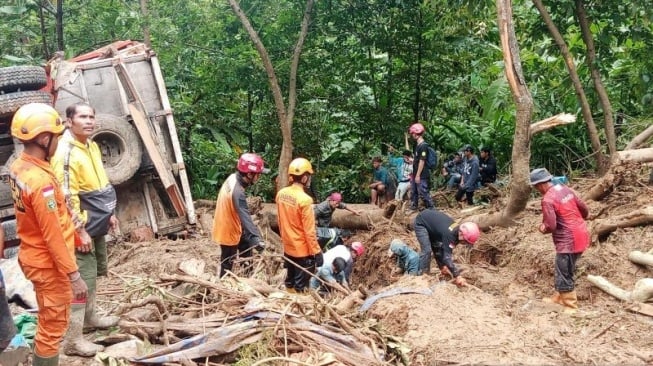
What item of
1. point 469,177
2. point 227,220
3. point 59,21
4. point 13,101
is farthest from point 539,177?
point 59,21

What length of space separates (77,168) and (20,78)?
357 cm

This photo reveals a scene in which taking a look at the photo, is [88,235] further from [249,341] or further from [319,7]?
[319,7]

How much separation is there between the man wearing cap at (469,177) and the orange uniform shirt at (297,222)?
5182mm

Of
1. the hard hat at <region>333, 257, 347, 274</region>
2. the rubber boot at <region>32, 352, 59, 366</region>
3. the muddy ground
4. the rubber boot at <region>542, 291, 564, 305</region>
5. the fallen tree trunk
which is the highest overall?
the rubber boot at <region>32, 352, 59, 366</region>

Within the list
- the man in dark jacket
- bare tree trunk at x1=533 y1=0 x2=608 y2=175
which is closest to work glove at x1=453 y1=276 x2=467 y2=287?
bare tree trunk at x1=533 y1=0 x2=608 y2=175

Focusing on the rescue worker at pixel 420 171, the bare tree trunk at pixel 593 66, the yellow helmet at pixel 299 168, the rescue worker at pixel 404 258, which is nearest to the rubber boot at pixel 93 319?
the yellow helmet at pixel 299 168

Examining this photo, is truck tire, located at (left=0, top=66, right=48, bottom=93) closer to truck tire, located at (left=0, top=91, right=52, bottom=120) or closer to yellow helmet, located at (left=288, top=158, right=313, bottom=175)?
truck tire, located at (left=0, top=91, right=52, bottom=120)

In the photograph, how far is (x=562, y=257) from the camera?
21.2 ft

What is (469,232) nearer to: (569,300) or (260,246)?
(569,300)

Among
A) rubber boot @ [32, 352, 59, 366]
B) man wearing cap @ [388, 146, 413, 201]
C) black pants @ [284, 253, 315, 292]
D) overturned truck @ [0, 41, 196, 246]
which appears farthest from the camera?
man wearing cap @ [388, 146, 413, 201]

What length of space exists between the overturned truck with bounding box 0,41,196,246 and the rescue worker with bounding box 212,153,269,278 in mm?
2793

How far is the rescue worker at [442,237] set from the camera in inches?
272

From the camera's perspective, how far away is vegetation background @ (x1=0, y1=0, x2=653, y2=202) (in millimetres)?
11656

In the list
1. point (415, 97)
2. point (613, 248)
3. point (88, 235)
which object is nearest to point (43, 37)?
point (415, 97)
